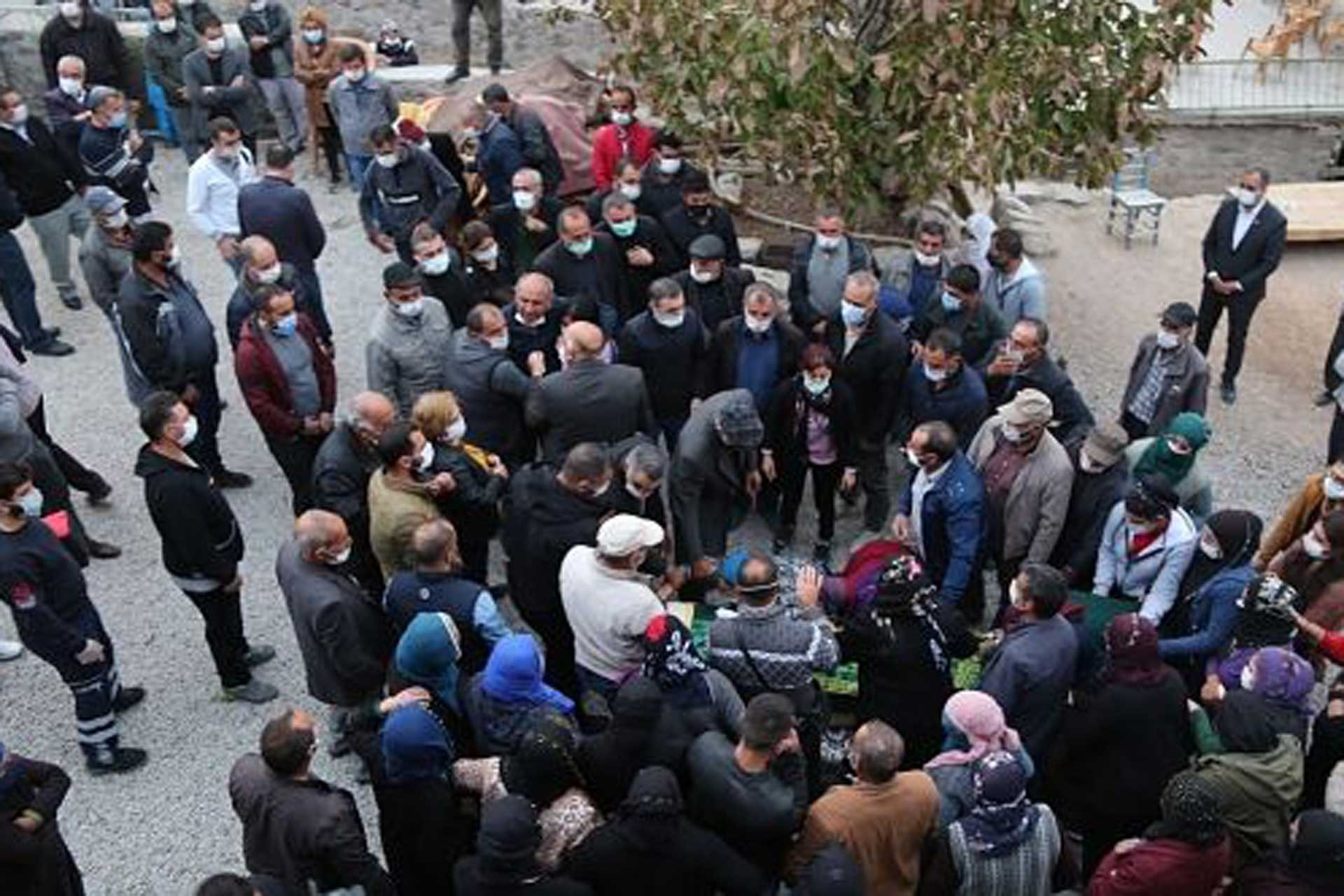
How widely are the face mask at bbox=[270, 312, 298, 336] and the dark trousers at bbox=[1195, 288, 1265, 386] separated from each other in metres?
6.58

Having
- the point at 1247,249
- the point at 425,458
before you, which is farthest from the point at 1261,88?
the point at 425,458

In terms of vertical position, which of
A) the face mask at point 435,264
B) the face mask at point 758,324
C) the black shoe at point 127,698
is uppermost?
the face mask at point 435,264

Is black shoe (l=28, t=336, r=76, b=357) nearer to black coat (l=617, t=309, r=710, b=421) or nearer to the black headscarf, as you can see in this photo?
black coat (l=617, t=309, r=710, b=421)

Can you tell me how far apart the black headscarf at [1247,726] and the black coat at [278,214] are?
6353mm

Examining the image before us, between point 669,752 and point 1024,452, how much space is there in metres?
2.84

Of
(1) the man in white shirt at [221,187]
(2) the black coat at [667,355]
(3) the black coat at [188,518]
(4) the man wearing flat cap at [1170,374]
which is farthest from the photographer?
(1) the man in white shirt at [221,187]

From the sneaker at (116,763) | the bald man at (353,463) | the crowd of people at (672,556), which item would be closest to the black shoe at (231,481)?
the crowd of people at (672,556)

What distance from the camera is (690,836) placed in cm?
442

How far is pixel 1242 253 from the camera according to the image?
9508 mm

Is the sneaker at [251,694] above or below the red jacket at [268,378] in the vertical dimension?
below

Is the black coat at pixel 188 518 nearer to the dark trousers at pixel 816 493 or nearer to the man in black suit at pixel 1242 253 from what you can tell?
the dark trousers at pixel 816 493

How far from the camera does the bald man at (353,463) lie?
6.48 meters

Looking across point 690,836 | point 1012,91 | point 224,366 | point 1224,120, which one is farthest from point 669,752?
point 1224,120

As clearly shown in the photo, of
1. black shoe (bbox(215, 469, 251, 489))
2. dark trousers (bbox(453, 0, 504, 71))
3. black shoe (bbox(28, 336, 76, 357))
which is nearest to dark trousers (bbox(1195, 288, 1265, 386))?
dark trousers (bbox(453, 0, 504, 71))
